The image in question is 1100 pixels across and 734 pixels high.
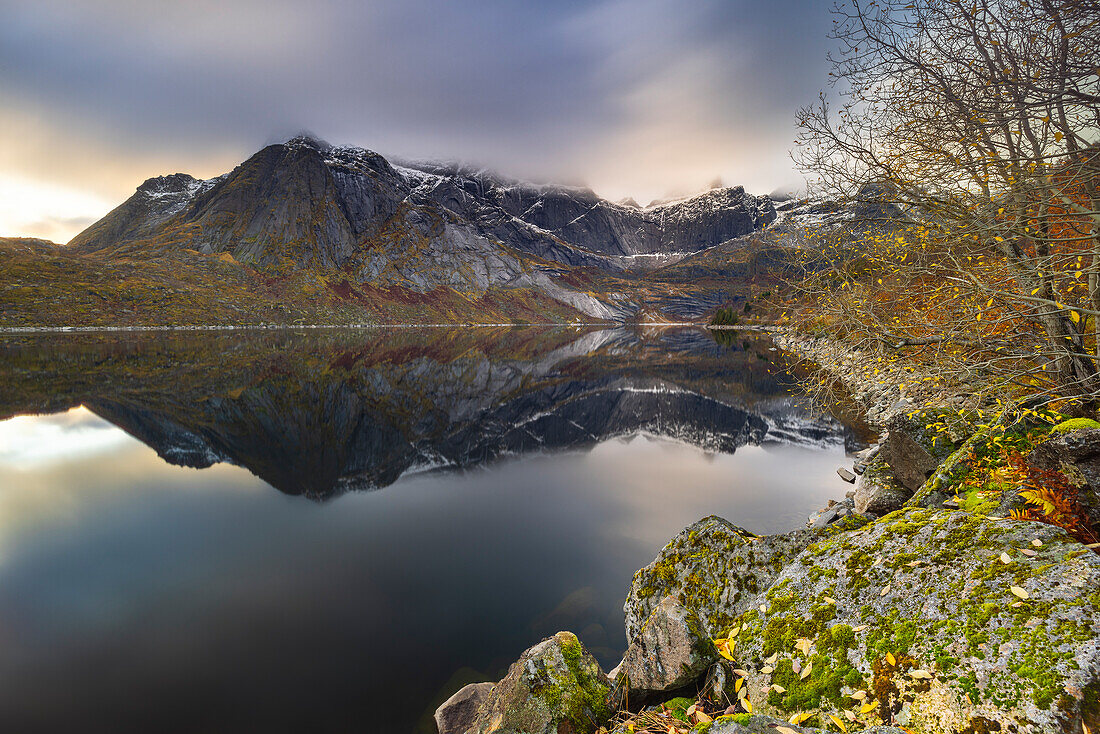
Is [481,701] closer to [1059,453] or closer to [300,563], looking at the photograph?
[300,563]

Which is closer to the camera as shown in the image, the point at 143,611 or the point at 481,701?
the point at 481,701

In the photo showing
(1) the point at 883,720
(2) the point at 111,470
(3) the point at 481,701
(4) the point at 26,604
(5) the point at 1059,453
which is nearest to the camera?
(1) the point at 883,720

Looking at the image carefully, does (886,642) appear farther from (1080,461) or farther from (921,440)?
(921,440)

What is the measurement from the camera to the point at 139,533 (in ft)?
44.6

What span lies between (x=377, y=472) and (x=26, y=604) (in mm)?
10530

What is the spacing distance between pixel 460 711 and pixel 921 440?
10.2m

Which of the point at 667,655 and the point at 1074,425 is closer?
the point at 667,655

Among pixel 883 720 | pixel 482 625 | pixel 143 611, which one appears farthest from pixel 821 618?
pixel 143 611

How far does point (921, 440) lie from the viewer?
925cm

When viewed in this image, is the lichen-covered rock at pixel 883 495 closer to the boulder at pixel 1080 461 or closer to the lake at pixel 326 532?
the boulder at pixel 1080 461

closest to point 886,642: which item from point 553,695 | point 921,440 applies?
point 553,695

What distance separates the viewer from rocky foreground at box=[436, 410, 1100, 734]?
3389 mm

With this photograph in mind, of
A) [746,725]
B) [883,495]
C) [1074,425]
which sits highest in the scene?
[1074,425]

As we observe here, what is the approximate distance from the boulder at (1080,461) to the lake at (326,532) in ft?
25.7
